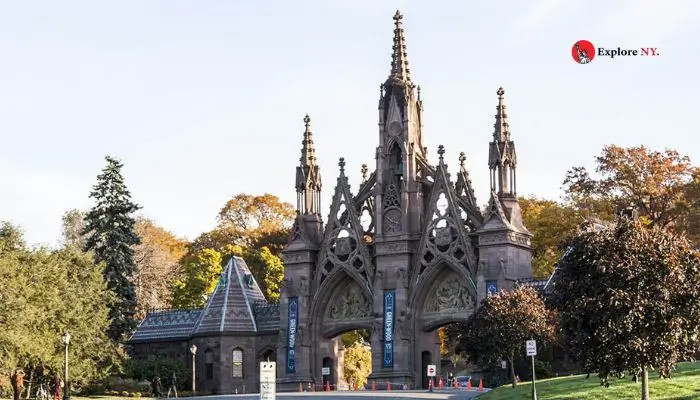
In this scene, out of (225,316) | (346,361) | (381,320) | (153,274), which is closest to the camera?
(381,320)

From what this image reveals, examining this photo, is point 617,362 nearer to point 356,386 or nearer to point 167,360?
point 167,360

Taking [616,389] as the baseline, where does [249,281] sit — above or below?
above

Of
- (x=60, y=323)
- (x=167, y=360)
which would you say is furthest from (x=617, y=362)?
(x=167, y=360)

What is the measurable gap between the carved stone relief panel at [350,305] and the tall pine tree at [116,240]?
12772mm

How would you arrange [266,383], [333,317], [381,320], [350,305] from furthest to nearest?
[333,317], [350,305], [381,320], [266,383]

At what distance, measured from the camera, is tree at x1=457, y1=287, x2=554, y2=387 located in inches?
2203

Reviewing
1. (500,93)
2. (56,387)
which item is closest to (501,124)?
→ (500,93)

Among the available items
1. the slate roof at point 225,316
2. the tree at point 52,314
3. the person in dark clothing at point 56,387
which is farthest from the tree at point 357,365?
the person in dark clothing at point 56,387

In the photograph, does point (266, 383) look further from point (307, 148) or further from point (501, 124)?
point (307, 148)

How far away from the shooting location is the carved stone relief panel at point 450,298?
249 ft

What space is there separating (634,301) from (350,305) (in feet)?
145

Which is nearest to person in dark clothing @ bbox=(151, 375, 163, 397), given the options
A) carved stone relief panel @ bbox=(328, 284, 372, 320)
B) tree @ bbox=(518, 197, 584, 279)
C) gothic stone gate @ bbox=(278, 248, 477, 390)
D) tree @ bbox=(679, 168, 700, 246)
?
gothic stone gate @ bbox=(278, 248, 477, 390)

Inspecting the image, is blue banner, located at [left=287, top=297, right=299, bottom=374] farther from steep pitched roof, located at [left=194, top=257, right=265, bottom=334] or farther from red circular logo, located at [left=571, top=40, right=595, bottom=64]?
red circular logo, located at [left=571, top=40, right=595, bottom=64]

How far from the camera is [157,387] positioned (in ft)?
245
